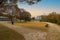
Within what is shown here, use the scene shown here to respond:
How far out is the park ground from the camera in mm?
6805

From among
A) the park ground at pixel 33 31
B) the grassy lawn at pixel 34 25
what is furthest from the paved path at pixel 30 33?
the grassy lawn at pixel 34 25

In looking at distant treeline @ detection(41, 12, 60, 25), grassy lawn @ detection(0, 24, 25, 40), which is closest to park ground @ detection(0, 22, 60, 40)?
grassy lawn @ detection(0, 24, 25, 40)

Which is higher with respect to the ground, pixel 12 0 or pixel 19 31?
pixel 12 0

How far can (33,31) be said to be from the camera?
23.7 ft

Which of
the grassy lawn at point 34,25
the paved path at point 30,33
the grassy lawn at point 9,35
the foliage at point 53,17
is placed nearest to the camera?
the foliage at point 53,17

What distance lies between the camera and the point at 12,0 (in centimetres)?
671

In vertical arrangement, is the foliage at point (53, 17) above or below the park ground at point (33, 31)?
above

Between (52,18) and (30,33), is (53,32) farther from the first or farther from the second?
(30,33)

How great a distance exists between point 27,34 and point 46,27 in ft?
2.55

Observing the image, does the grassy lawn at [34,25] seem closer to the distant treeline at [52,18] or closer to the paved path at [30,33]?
the paved path at [30,33]

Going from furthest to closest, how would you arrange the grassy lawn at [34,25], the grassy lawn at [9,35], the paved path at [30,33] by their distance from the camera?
the grassy lawn at [34,25] → the paved path at [30,33] → the grassy lawn at [9,35]

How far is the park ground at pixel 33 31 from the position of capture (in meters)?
6.80

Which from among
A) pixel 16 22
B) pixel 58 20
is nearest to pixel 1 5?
pixel 16 22

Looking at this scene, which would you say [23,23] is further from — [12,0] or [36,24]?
[12,0]
